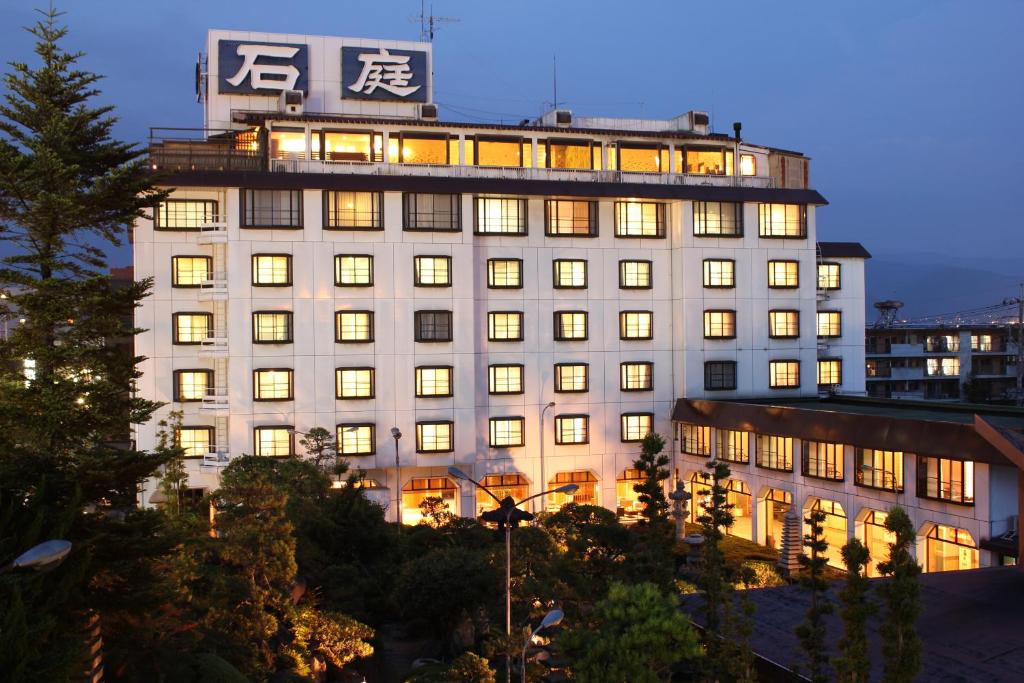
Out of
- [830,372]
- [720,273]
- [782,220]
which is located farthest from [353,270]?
[830,372]

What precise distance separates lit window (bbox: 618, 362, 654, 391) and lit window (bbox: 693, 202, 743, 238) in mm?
9089

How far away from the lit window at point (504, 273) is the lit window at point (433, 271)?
281 cm

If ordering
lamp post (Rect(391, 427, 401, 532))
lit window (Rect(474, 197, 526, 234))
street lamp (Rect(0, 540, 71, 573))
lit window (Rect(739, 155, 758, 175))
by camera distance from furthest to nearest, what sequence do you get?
lit window (Rect(739, 155, 758, 175)) → lit window (Rect(474, 197, 526, 234)) → lamp post (Rect(391, 427, 401, 532)) → street lamp (Rect(0, 540, 71, 573))

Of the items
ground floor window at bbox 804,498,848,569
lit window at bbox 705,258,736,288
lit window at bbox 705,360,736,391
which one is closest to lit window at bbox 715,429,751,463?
lit window at bbox 705,360,736,391

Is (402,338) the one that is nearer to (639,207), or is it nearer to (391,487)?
(391,487)

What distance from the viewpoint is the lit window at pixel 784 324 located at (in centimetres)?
5847

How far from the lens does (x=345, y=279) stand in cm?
5216

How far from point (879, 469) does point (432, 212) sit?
2819 cm

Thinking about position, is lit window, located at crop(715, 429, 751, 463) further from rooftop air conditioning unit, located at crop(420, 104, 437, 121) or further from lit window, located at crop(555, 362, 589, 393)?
rooftop air conditioning unit, located at crop(420, 104, 437, 121)

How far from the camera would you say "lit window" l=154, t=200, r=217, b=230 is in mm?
51062

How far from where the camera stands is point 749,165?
2456 inches

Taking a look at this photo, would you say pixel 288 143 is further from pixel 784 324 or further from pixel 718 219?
pixel 784 324

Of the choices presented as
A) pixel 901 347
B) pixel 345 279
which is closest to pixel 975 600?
pixel 345 279

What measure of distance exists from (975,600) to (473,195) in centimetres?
3493
